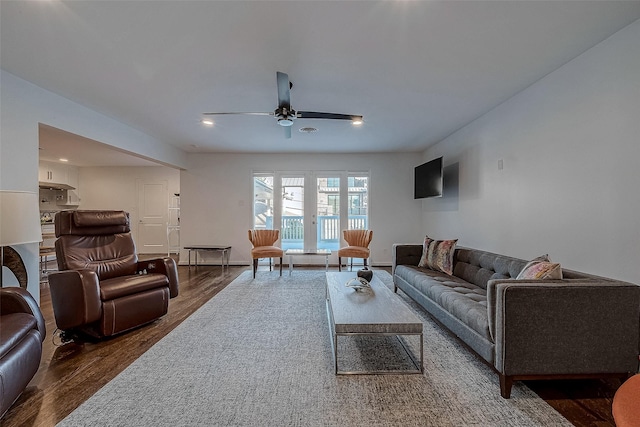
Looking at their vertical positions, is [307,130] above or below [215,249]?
above

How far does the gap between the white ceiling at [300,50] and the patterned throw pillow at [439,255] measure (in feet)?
5.70

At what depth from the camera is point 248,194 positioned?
6.44 metres

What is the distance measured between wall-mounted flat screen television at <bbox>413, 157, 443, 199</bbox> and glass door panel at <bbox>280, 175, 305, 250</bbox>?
2.47m

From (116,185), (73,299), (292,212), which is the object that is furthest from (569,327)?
(116,185)

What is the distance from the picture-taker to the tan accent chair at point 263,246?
519 cm

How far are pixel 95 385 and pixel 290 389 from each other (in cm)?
130

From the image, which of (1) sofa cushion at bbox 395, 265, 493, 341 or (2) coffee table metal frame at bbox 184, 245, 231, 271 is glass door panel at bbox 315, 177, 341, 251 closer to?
(2) coffee table metal frame at bbox 184, 245, 231, 271

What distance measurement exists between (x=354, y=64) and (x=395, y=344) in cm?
247

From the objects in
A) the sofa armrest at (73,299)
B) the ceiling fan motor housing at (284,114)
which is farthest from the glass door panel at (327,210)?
the sofa armrest at (73,299)

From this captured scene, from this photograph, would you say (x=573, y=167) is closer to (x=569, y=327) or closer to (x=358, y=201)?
(x=569, y=327)

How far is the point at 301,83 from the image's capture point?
2.96 m

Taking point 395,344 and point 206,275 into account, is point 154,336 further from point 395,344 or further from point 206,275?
point 206,275

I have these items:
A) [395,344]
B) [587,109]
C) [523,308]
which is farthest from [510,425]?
[587,109]

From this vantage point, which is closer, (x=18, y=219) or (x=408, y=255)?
(x=18, y=219)
